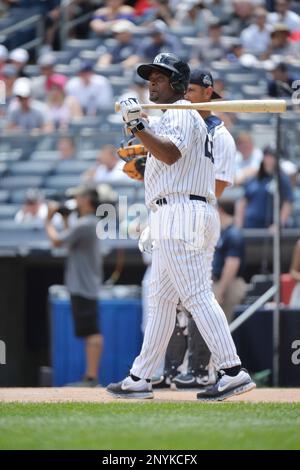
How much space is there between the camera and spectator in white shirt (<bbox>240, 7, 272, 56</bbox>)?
50.5ft

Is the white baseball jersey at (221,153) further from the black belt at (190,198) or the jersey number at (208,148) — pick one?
the black belt at (190,198)

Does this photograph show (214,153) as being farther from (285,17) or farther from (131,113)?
(285,17)

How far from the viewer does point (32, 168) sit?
45.3ft

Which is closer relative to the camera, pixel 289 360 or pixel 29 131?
pixel 289 360

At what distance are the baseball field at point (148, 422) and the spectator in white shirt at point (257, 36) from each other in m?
8.41

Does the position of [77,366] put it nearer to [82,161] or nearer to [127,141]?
[82,161]

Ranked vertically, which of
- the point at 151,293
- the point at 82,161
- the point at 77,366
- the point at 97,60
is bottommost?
the point at 77,366

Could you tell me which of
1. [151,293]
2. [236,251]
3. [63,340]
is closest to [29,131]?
[63,340]

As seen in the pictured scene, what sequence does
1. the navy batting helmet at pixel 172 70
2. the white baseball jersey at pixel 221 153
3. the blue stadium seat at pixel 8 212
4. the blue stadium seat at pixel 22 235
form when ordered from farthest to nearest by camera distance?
the blue stadium seat at pixel 8 212
the blue stadium seat at pixel 22 235
the white baseball jersey at pixel 221 153
the navy batting helmet at pixel 172 70

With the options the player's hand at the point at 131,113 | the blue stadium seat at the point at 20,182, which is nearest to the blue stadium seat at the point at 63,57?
the blue stadium seat at the point at 20,182

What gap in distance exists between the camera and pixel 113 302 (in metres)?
11.3

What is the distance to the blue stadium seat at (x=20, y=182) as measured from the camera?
13.6 meters
